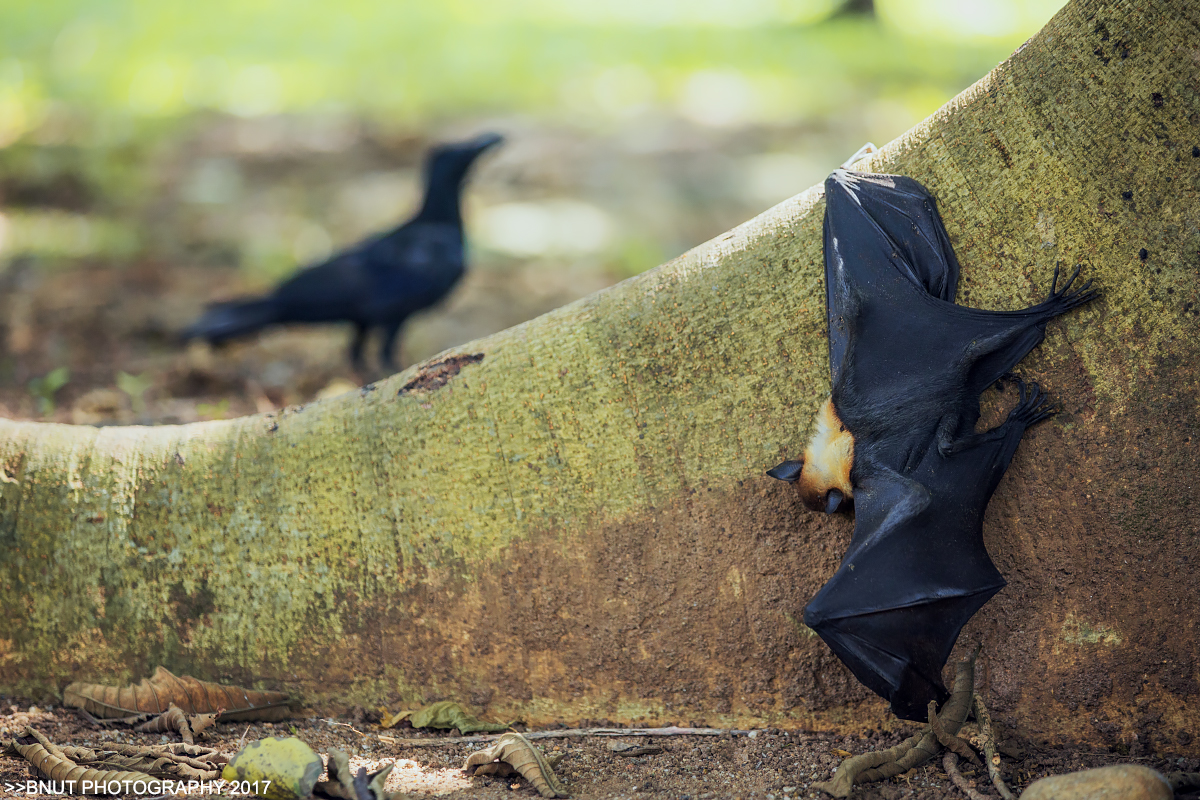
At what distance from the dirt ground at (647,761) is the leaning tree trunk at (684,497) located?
0.05 meters

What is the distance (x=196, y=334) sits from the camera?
4.60m

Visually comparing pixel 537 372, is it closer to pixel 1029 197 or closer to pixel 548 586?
pixel 548 586

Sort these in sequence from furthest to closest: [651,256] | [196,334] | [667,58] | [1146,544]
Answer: [667,58]
[651,256]
[196,334]
[1146,544]

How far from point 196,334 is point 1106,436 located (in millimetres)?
4038

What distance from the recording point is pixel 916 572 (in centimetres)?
176

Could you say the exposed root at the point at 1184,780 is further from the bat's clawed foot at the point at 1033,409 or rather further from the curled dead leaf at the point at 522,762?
the curled dead leaf at the point at 522,762

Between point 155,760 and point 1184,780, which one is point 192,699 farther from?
point 1184,780

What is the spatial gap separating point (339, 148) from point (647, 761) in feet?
23.9

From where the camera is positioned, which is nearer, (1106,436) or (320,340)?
(1106,436)

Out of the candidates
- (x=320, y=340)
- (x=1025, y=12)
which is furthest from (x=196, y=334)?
(x=1025, y=12)

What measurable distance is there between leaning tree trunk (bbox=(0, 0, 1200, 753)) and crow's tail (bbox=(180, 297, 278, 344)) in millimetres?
2267

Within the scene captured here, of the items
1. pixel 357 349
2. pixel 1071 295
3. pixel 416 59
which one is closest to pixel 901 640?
pixel 1071 295

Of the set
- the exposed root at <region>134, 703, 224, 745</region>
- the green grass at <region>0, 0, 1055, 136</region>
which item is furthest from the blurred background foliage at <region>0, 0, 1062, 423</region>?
the exposed root at <region>134, 703, 224, 745</region>

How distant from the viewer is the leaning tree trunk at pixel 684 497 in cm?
182
